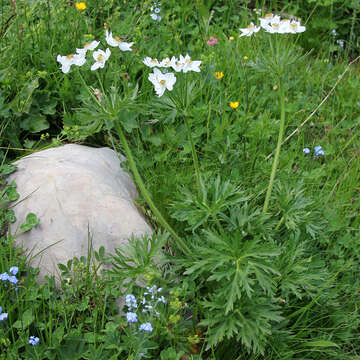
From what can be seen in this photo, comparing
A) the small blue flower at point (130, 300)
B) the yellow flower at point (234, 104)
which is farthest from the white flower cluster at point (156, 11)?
the small blue flower at point (130, 300)

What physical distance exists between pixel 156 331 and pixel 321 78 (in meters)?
2.48

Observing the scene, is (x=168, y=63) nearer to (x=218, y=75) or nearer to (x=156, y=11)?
(x=218, y=75)

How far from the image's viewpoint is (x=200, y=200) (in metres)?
1.97

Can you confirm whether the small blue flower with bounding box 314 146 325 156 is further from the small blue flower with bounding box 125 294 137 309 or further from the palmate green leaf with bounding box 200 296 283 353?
the small blue flower with bounding box 125 294 137 309

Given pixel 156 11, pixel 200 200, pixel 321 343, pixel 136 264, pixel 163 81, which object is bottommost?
pixel 321 343

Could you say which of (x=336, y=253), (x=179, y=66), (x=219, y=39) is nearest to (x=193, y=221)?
(x=179, y=66)

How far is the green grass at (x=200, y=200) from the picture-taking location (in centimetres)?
178

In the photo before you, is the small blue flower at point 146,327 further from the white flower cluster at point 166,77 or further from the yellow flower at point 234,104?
the yellow flower at point 234,104

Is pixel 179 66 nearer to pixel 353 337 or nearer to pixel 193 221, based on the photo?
pixel 193 221

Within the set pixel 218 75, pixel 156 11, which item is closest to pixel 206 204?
pixel 218 75

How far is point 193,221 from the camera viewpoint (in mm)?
1944

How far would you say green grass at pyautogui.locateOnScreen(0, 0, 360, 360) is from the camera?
1.78m

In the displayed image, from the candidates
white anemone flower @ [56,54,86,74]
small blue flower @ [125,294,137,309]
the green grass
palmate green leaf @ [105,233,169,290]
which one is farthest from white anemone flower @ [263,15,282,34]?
small blue flower @ [125,294,137,309]

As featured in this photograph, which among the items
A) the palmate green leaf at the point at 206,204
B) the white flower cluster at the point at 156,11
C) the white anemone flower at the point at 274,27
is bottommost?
the palmate green leaf at the point at 206,204
